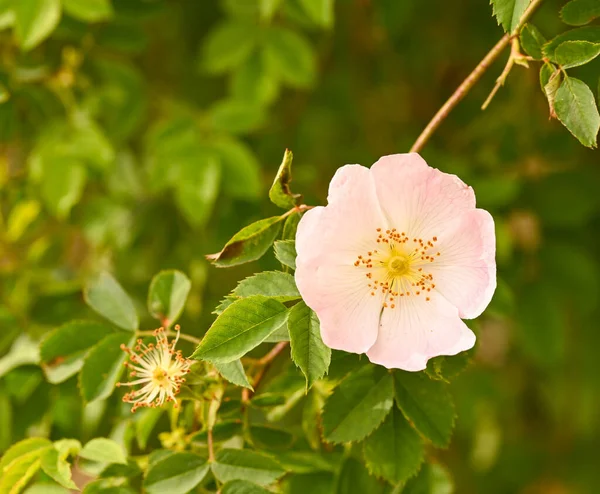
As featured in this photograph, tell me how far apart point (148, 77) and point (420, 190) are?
1.38 m

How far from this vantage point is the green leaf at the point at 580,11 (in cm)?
80

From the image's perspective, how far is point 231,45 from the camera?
1.58 metres

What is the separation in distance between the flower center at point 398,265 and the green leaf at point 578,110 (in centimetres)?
19

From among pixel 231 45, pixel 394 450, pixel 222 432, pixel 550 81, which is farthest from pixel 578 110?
pixel 231 45

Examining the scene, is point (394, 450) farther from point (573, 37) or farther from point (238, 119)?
point (238, 119)

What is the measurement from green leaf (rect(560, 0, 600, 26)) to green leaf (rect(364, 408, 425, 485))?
1.58 feet

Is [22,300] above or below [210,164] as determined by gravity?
below

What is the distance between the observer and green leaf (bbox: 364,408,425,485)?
870 millimetres

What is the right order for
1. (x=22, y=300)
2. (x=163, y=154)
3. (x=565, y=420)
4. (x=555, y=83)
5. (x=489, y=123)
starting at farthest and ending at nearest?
(x=565, y=420)
(x=489, y=123)
(x=163, y=154)
(x=22, y=300)
(x=555, y=83)

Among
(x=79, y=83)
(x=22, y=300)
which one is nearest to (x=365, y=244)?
(x=22, y=300)

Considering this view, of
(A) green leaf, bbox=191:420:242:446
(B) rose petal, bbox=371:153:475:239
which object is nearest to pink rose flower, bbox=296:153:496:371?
(B) rose petal, bbox=371:153:475:239

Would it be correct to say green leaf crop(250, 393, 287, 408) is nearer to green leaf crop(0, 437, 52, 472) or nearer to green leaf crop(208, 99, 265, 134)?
green leaf crop(0, 437, 52, 472)

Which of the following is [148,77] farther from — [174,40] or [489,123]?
[489,123]

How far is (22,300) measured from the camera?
4.61 ft
